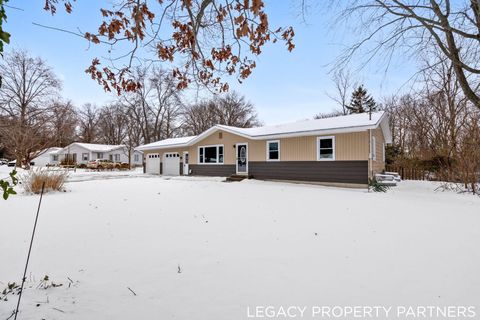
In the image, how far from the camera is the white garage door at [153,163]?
22.8m

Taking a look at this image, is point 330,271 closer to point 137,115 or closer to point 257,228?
point 257,228

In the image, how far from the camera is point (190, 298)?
236cm

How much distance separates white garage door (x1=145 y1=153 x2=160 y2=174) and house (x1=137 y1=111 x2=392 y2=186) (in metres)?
3.48

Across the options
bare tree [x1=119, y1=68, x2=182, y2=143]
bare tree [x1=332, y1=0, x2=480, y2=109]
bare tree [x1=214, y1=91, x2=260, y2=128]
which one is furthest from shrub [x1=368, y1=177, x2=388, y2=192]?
bare tree [x1=214, y1=91, x2=260, y2=128]

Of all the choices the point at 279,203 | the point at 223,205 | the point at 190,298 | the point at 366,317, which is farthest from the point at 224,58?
the point at 279,203

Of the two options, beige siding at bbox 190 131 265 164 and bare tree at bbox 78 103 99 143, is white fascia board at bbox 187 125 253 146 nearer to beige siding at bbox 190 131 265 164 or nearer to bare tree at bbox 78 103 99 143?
beige siding at bbox 190 131 265 164

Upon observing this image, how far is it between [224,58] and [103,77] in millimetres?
1675

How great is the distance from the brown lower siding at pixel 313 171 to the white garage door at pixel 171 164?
781 centimetres

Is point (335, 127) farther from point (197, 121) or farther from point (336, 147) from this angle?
point (197, 121)

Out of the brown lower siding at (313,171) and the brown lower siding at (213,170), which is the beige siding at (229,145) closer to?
the brown lower siding at (213,170)

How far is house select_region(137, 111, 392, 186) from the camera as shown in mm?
11680

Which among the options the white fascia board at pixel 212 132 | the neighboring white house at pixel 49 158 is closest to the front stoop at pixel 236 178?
the white fascia board at pixel 212 132

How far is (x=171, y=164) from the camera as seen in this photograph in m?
21.4

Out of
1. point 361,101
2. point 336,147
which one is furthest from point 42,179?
point 361,101
